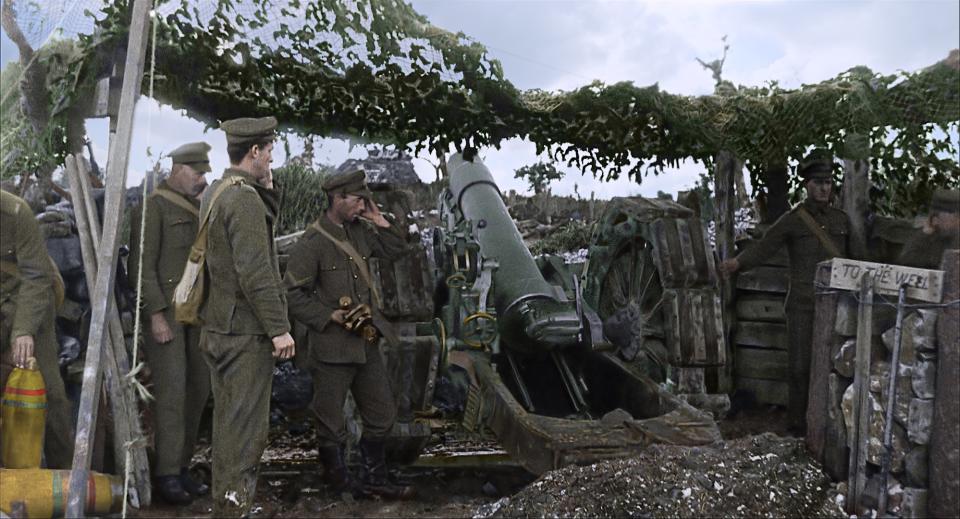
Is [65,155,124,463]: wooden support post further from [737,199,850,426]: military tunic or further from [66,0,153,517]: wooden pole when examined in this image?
[737,199,850,426]: military tunic

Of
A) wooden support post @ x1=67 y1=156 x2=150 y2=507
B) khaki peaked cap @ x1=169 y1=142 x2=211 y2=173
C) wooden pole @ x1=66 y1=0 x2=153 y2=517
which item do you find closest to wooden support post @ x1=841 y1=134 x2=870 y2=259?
khaki peaked cap @ x1=169 y1=142 x2=211 y2=173

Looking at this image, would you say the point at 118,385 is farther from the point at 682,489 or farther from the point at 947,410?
the point at 947,410

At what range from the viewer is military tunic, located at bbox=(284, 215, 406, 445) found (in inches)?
203

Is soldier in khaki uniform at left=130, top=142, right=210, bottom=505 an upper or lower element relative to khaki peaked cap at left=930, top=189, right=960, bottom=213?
lower

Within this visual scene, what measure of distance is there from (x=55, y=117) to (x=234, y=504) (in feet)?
6.81

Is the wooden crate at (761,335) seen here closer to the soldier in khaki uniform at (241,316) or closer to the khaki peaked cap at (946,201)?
the khaki peaked cap at (946,201)

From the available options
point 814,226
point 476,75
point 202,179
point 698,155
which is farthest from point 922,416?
point 202,179

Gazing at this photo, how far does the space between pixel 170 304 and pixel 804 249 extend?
3895mm

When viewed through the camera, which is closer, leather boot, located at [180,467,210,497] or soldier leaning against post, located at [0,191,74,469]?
soldier leaning against post, located at [0,191,74,469]

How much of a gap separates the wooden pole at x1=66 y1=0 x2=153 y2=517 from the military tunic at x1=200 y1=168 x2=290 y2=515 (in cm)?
52

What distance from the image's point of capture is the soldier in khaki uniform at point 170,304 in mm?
4770

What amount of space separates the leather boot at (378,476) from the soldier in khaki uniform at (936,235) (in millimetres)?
2982

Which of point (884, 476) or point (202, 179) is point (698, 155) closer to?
point (884, 476)

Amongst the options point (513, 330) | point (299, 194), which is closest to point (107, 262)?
point (299, 194)
